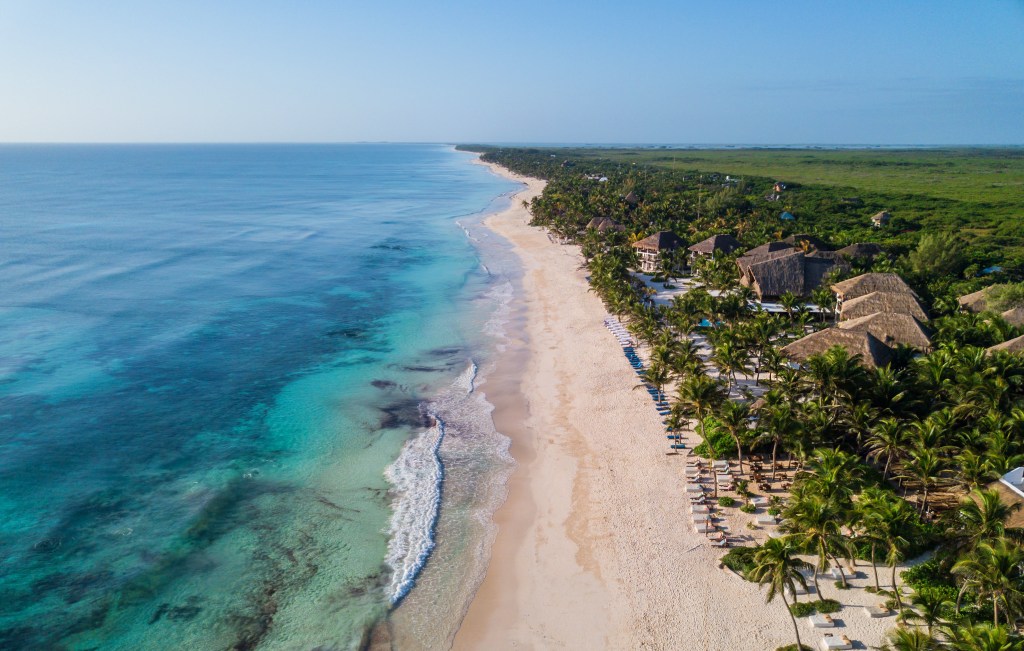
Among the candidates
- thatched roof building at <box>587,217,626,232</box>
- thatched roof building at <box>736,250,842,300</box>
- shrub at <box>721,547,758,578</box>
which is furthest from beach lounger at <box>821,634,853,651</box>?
thatched roof building at <box>587,217,626,232</box>

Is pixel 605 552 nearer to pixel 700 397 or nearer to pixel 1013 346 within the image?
pixel 700 397

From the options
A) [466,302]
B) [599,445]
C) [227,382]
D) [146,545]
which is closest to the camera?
[146,545]

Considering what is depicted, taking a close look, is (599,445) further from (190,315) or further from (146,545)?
(190,315)

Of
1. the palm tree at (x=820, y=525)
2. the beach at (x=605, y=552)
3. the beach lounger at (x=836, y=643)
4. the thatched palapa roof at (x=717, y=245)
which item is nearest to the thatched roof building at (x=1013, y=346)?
the beach at (x=605, y=552)

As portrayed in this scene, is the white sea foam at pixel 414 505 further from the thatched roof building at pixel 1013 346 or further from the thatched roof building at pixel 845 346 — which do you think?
the thatched roof building at pixel 1013 346

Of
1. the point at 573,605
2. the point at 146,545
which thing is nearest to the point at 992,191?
the point at 573,605

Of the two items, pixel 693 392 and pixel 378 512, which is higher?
pixel 693 392

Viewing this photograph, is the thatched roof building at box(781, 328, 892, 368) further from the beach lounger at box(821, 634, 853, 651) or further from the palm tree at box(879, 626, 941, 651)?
the palm tree at box(879, 626, 941, 651)
